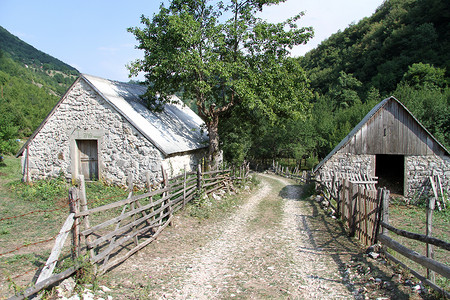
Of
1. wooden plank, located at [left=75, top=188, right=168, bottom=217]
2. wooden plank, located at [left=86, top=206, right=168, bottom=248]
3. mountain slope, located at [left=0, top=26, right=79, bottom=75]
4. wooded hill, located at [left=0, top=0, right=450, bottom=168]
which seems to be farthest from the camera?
mountain slope, located at [left=0, top=26, right=79, bottom=75]

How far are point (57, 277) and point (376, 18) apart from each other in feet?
298

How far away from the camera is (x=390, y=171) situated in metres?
21.7

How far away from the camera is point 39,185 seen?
13227 millimetres

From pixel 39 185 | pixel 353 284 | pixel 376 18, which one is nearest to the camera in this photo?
pixel 353 284

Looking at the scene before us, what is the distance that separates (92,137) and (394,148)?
607 inches

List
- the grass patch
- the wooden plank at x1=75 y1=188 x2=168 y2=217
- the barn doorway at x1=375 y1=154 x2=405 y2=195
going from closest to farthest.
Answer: the wooden plank at x1=75 y1=188 x2=168 y2=217 → the grass patch → the barn doorway at x1=375 y1=154 x2=405 y2=195

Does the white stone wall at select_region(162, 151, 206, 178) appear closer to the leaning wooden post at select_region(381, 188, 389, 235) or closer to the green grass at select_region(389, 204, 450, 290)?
the leaning wooden post at select_region(381, 188, 389, 235)

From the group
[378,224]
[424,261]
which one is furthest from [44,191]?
[424,261]

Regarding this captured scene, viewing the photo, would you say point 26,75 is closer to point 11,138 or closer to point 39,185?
point 11,138

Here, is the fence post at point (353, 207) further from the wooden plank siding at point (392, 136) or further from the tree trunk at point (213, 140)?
the tree trunk at point (213, 140)

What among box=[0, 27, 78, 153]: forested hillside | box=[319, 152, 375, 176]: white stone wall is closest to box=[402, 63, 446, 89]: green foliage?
box=[319, 152, 375, 176]: white stone wall

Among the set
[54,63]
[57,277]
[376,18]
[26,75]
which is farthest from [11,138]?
[54,63]

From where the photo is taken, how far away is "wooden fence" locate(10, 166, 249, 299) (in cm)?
441

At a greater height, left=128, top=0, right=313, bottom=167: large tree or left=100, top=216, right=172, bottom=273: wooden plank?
left=128, top=0, right=313, bottom=167: large tree
